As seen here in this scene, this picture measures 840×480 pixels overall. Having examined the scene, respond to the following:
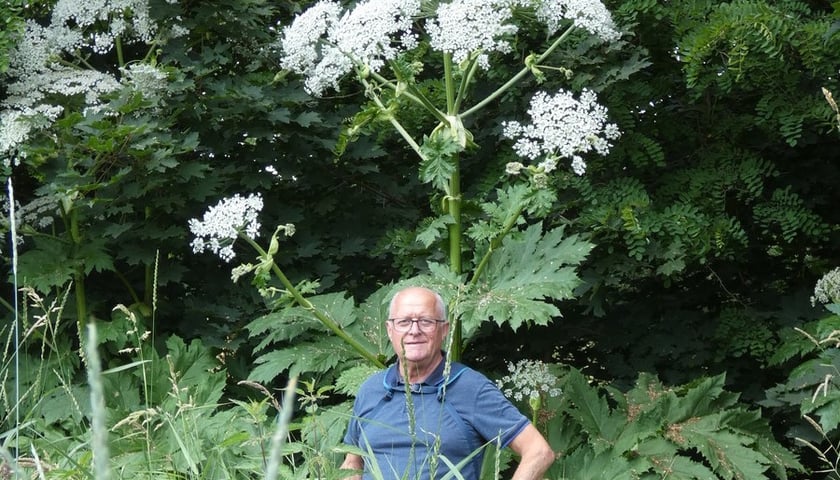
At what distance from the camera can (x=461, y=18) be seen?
133 inches

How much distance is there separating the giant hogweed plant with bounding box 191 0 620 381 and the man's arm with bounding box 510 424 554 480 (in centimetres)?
51

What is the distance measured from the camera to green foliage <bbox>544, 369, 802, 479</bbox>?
3457 mm

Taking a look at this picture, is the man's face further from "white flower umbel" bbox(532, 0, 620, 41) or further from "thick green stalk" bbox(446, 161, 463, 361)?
"white flower umbel" bbox(532, 0, 620, 41)

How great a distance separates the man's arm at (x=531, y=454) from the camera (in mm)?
2648

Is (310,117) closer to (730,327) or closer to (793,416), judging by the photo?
(730,327)

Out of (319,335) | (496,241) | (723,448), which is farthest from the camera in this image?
(319,335)

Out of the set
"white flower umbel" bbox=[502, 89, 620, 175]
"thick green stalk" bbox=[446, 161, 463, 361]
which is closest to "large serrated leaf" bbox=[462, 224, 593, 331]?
"thick green stalk" bbox=[446, 161, 463, 361]

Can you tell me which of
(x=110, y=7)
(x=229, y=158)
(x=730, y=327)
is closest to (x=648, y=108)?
(x=730, y=327)

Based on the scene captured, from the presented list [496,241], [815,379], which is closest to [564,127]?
[496,241]

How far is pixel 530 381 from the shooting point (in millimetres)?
3803

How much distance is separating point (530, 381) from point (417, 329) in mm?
1072

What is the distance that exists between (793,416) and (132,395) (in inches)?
110

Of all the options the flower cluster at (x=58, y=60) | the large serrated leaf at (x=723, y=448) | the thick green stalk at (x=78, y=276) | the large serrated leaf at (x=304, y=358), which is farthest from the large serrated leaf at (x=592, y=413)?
the flower cluster at (x=58, y=60)

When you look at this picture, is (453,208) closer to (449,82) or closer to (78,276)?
(449,82)
